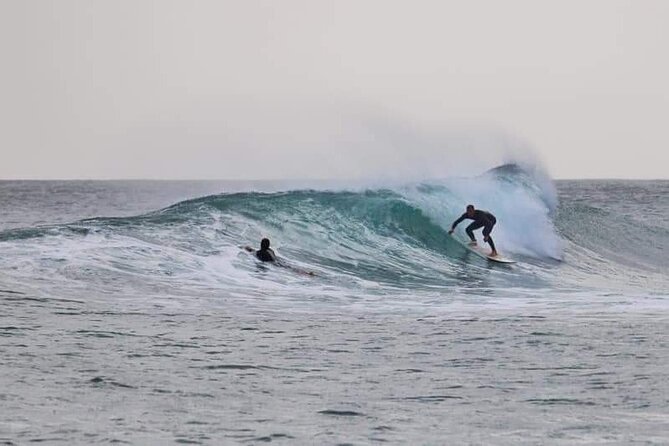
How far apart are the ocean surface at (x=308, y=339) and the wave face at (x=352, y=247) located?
9cm

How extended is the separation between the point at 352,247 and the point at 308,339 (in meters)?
11.5

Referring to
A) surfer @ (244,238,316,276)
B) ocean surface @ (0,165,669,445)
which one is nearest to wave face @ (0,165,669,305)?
ocean surface @ (0,165,669,445)

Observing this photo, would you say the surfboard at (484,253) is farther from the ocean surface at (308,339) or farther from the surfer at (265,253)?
the surfer at (265,253)

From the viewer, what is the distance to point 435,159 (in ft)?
115

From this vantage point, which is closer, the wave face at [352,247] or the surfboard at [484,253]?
the wave face at [352,247]

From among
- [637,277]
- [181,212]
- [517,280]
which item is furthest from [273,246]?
[637,277]

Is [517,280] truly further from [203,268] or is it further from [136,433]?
[136,433]

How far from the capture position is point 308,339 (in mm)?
12609

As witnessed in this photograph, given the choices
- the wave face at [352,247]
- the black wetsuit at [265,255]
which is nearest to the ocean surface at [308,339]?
the wave face at [352,247]

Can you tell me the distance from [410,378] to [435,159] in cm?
2488

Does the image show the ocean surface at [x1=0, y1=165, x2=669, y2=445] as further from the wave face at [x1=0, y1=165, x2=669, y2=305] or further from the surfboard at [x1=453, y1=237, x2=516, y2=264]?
the surfboard at [x1=453, y1=237, x2=516, y2=264]

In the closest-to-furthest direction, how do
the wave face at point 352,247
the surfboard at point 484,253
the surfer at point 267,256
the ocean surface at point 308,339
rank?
the ocean surface at point 308,339
the wave face at point 352,247
the surfer at point 267,256
the surfboard at point 484,253

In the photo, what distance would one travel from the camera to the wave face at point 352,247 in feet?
57.5

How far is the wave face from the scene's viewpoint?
17.5m
